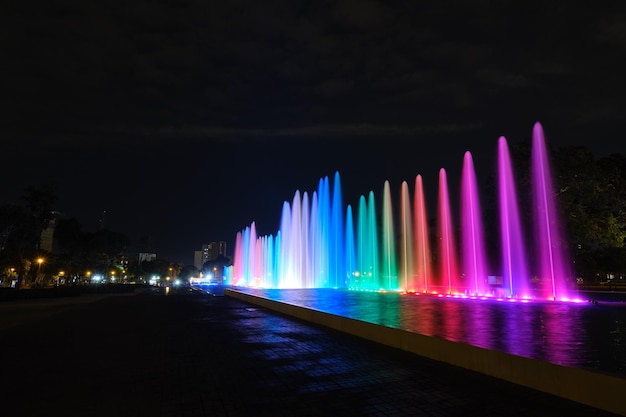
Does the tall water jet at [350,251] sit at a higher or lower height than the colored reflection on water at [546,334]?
higher

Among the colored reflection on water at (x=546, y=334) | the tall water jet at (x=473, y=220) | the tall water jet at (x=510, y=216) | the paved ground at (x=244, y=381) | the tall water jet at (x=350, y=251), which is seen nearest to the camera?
the paved ground at (x=244, y=381)

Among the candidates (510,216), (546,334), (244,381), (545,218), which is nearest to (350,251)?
(510,216)

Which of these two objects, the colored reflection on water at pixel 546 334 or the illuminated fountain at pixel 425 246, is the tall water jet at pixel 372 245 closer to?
the illuminated fountain at pixel 425 246

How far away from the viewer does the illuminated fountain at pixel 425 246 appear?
27766 mm

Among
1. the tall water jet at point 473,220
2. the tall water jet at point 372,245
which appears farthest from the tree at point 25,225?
the tall water jet at point 473,220

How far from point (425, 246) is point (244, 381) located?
28.3 m

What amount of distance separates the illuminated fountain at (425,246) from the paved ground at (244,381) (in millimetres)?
17226

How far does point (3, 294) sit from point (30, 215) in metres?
15.1

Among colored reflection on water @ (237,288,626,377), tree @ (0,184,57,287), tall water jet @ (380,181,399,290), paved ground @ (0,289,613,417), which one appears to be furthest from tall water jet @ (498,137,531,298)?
tree @ (0,184,57,287)

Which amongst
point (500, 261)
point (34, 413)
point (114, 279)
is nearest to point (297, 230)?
point (500, 261)

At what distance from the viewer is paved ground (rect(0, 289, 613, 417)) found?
16.0 ft

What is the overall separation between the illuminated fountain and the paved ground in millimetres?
17226

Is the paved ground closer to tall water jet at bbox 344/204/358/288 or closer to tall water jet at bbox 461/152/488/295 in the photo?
tall water jet at bbox 461/152/488/295

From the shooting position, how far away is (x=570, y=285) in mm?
31250
